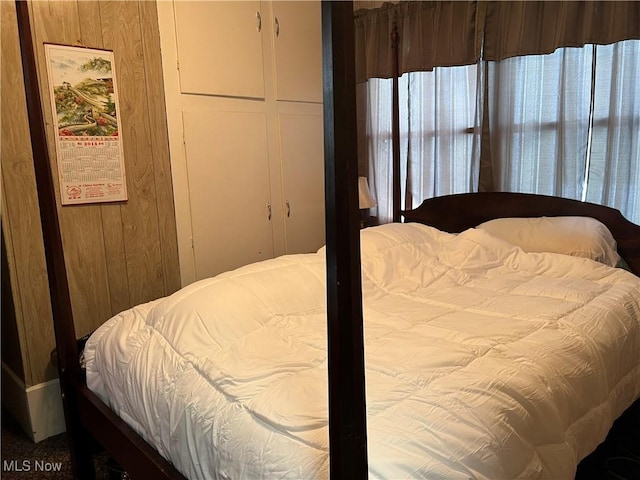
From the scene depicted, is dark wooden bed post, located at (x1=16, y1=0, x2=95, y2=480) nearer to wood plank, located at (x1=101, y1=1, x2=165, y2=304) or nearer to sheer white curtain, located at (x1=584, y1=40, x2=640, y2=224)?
wood plank, located at (x1=101, y1=1, x2=165, y2=304)

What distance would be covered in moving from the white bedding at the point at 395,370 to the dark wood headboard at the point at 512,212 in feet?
1.68

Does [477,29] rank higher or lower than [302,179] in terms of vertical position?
higher

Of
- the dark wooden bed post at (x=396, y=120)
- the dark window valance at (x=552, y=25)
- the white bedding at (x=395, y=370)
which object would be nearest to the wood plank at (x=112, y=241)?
the white bedding at (x=395, y=370)

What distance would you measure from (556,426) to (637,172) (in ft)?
6.22

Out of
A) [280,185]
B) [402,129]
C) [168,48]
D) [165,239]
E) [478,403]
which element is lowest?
[478,403]

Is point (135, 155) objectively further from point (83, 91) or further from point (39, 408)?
point (39, 408)

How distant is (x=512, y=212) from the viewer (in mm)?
2814

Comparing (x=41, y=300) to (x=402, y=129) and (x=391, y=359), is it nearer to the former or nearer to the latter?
(x=391, y=359)

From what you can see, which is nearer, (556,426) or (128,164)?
Result: (556,426)

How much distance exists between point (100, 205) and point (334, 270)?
198 cm

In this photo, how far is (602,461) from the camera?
68.7 inches

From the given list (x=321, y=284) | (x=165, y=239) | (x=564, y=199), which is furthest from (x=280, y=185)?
(x=564, y=199)

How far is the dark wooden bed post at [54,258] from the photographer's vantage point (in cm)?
160

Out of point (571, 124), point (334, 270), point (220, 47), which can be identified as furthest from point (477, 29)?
point (334, 270)
